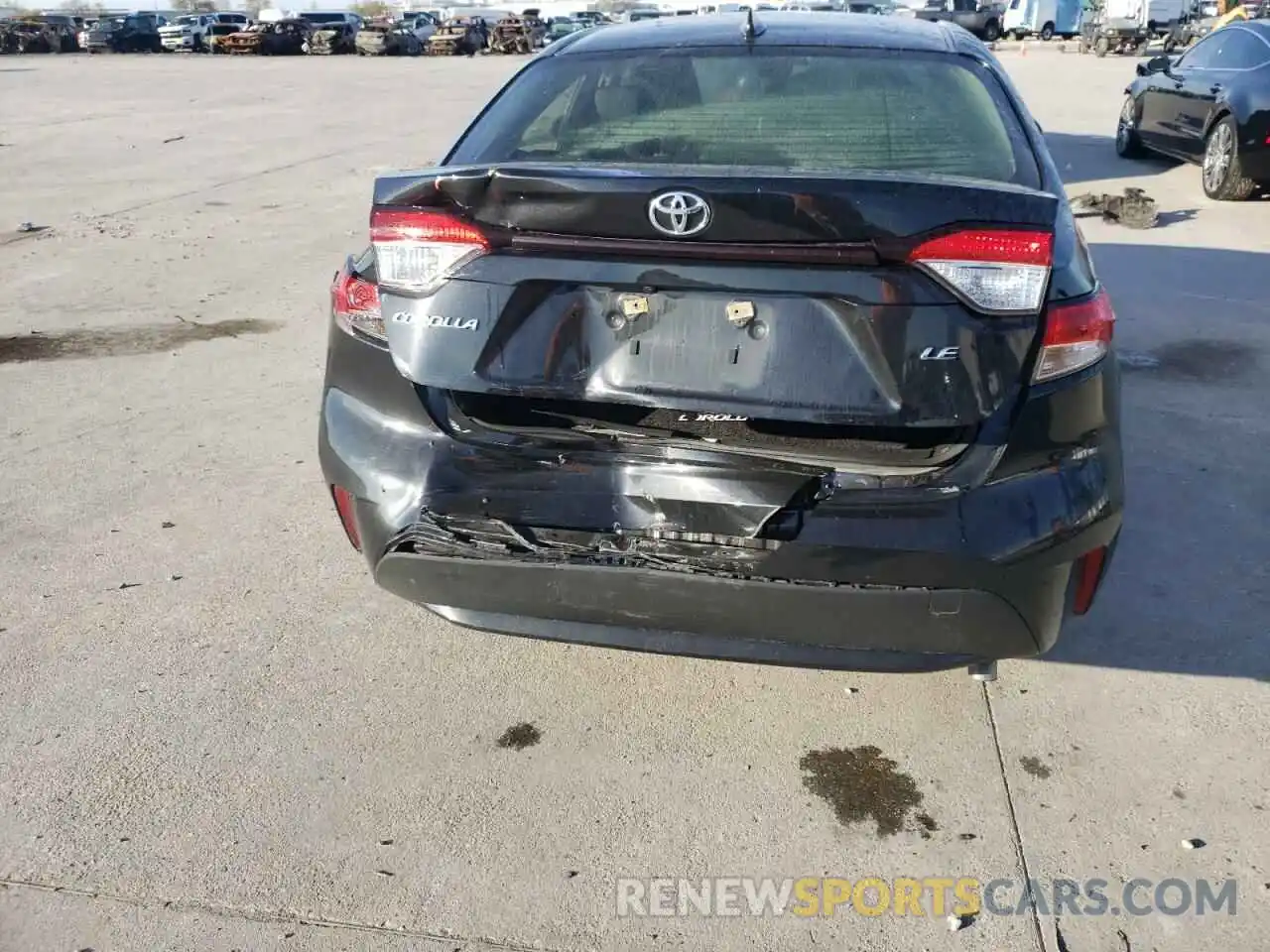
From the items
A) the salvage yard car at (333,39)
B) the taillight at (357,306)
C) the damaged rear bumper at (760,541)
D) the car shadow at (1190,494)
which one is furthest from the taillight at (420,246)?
the salvage yard car at (333,39)

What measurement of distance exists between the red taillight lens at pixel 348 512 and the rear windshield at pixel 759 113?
1033 mm

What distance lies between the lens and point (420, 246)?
2.61m

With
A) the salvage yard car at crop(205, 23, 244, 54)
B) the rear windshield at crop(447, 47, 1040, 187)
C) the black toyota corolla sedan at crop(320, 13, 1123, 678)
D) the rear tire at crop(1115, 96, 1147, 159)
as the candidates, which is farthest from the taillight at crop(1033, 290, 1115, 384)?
the salvage yard car at crop(205, 23, 244, 54)

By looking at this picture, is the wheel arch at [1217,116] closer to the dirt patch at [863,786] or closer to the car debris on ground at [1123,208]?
the car debris on ground at [1123,208]

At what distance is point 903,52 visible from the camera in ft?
11.3

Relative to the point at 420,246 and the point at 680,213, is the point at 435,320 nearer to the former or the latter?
the point at 420,246

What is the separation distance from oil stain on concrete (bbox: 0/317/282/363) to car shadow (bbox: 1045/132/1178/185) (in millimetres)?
8066

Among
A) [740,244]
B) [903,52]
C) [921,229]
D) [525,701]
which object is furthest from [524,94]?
[525,701]

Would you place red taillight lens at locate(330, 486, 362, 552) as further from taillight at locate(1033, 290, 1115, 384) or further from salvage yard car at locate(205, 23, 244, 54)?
salvage yard car at locate(205, 23, 244, 54)

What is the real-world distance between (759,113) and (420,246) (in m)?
1.22

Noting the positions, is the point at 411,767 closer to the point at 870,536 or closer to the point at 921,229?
the point at 870,536

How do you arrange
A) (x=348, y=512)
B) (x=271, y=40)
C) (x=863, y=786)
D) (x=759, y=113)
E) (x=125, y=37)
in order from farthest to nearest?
(x=125, y=37) < (x=271, y=40) < (x=759, y=113) < (x=348, y=512) < (x=863, y=786)

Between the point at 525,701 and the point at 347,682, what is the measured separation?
530mm

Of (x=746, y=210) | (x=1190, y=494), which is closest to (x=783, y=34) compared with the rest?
(x=746, y=210)
